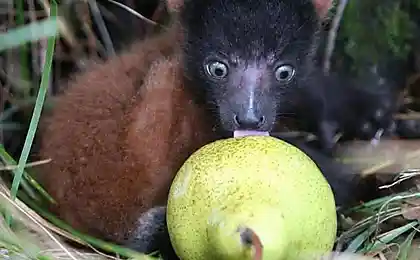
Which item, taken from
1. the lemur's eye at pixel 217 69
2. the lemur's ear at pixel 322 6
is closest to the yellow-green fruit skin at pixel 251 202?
the lemur's eye at pixel 217 69

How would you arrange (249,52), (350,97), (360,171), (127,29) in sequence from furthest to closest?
(127,29) → (350,97) → (360,171) → (249,52)

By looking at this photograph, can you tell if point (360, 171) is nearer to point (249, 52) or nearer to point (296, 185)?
point (249, 52)

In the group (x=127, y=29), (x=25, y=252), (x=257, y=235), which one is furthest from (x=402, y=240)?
(x=127, y=29)

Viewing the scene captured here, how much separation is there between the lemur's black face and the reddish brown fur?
0.10 m

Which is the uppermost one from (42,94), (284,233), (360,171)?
(42,94)

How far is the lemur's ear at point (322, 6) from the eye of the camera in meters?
2.87

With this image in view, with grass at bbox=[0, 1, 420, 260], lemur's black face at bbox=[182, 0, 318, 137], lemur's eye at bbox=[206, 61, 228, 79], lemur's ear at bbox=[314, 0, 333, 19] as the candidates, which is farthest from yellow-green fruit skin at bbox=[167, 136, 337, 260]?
lemur's ear at bbox=[314, 0, 333, 19]

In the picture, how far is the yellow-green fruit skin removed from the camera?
1.84 meters

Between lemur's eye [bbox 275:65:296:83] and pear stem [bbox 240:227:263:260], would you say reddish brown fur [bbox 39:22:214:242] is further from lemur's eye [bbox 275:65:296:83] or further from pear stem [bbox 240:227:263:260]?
pear stem [bbox 240:227:263:260]

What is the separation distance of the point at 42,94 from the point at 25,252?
A: 0.48m

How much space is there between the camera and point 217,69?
8.93ft

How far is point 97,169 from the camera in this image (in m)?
2.66

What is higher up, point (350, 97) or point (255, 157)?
point (255, 157)

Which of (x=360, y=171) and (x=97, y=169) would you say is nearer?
(x=97, y=169)
